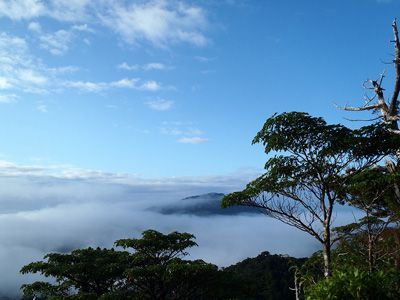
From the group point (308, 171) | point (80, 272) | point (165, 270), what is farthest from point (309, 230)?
point (80, 272)

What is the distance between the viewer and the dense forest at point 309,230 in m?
11.0

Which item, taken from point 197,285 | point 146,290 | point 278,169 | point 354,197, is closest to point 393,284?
point 278,169

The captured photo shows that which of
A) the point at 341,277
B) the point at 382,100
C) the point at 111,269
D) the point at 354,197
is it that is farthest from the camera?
the point at 111,269

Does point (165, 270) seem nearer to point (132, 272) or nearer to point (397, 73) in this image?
point (132, 272)

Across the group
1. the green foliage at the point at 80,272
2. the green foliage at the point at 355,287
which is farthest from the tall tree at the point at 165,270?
the green foliage at the point at 355,287

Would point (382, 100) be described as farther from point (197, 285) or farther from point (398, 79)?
point (197, 285)

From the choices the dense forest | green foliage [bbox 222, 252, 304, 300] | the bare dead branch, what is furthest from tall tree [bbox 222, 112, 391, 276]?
green foliage [bbox 222, 252, 304, 300]

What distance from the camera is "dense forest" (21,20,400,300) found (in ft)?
36.2

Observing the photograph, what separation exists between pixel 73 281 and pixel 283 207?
52.8ft

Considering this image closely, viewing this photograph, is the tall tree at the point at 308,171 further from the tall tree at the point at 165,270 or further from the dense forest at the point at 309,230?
the tall tree at the point at 165,270

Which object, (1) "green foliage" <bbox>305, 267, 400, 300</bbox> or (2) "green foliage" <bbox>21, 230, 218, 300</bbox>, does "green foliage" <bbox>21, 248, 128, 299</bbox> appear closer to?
(2) "green foliage" <bbox>21, 230, 218, 300</bbox>

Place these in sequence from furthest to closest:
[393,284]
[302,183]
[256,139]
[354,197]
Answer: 1. [354,197]
2. [302,183]
3. [256,139]
4. [393,284]

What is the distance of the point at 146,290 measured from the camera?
23484 mm

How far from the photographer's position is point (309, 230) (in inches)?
468
